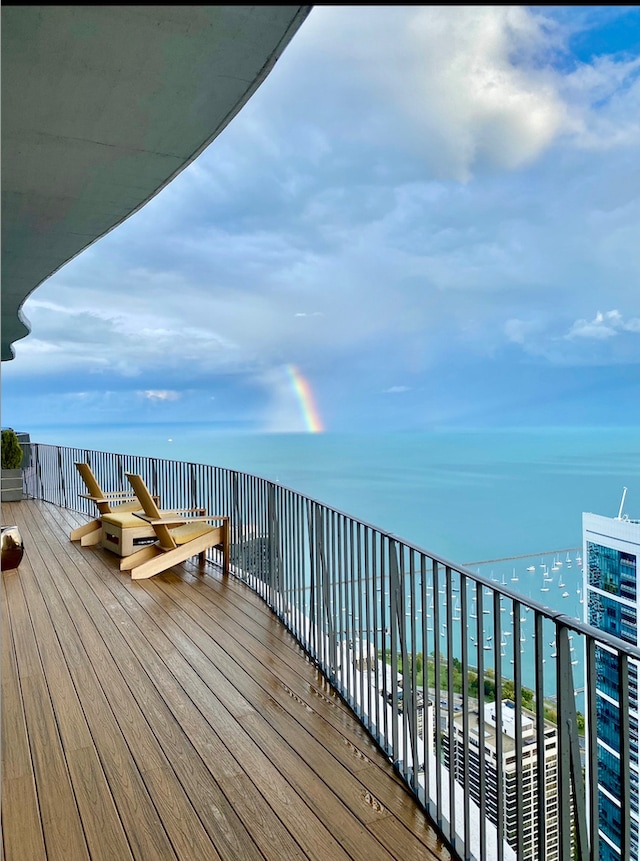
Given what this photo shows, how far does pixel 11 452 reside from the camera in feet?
36.2

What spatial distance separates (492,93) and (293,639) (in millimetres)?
43571

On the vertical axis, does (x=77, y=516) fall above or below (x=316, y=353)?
below

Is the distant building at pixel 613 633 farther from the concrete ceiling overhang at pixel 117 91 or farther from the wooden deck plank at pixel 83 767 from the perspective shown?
the concrete ceiling overhang at pixel 117 91

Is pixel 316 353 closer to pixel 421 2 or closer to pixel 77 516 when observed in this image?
pixel 77 516

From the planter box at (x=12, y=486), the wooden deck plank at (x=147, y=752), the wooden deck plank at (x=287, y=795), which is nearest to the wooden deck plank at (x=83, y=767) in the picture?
the wooden deck plank at (x=147, y=752)

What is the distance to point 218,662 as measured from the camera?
3658mm

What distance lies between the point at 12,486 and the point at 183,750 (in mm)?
10178

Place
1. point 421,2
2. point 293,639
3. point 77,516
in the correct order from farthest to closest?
point 77,516, point 293,639, point 421,2

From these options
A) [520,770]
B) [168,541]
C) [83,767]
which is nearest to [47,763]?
[83,767]

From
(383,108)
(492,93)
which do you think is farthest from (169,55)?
(383,108)

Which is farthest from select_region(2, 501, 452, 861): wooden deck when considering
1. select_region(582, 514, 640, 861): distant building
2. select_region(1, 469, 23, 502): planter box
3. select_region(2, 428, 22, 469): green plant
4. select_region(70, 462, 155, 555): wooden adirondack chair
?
select_region(1, 469, 23, 502): planter box

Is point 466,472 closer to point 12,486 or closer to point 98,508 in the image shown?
point 12,486

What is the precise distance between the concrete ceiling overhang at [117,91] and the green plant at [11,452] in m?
7.57

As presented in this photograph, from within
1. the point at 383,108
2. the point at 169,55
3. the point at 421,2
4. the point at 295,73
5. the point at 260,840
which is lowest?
the point at 260,840
